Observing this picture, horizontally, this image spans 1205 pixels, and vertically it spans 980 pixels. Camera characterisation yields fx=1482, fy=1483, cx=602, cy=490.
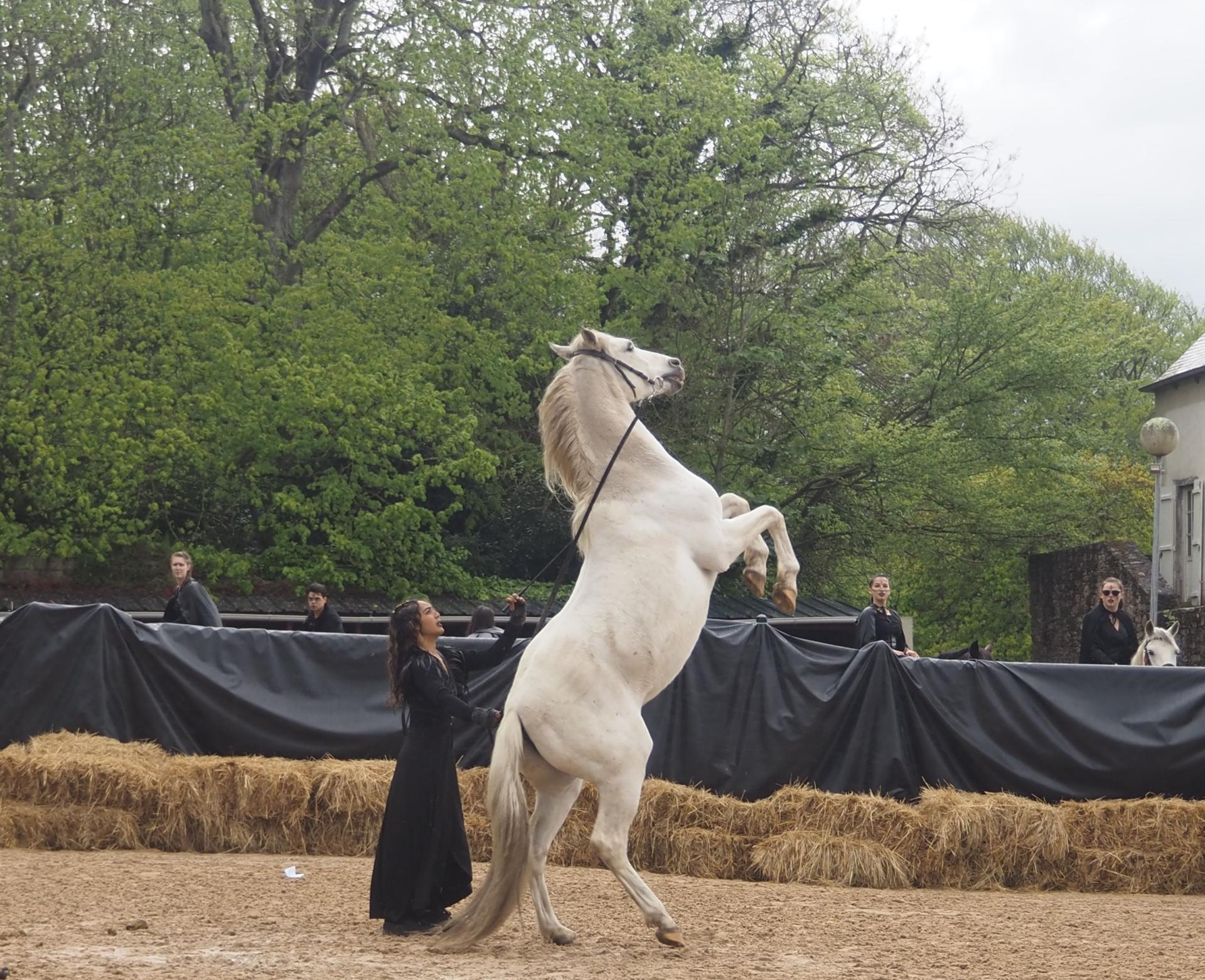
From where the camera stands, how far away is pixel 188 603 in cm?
1124

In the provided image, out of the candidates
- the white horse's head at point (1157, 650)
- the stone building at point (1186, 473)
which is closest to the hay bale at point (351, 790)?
the white horse's head at point (1157, 650)

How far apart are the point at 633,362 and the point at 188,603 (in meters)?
5.54

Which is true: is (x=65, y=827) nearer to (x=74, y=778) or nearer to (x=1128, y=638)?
(x=74, y=778)

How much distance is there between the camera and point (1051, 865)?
365 inches

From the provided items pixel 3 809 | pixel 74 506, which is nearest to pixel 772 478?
pixel 74 506

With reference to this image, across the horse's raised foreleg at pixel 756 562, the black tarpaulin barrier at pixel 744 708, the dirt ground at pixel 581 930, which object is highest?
the horse's raised foreleg at pixel 756 562

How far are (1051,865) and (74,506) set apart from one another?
12.9m

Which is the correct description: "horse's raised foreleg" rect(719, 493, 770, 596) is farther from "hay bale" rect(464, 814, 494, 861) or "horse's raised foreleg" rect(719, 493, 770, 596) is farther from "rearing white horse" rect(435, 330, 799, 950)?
"hay bale" rect(464, 814, 494, 861)

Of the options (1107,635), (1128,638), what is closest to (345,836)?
(1107,635)

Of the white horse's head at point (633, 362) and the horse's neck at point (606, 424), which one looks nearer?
the horse's neck at point (606, 424)

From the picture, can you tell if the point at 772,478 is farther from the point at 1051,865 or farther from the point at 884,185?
the point at 1051,865

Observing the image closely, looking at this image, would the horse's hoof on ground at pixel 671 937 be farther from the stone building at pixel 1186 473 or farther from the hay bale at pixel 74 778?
the stone building at pixel 1186 473

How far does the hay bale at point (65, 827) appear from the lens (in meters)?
9.48

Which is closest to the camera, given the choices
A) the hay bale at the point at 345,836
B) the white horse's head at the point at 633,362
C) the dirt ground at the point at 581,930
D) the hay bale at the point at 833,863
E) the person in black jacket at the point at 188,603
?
the dirt ground at the point at 581,930
